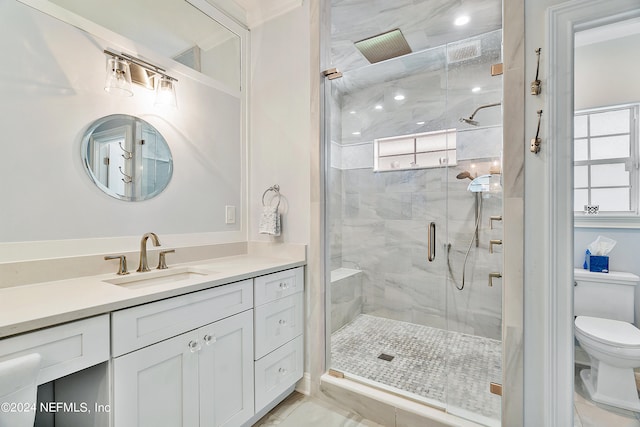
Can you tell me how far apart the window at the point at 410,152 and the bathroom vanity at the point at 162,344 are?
1.92 m

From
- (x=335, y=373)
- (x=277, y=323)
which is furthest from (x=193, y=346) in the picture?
(x=335, y=373)

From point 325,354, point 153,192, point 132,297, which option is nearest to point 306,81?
point 153,192

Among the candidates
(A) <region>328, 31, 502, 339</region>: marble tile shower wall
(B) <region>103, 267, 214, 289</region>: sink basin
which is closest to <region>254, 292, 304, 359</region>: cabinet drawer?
(B) <region>103, 267, 214, 289</region>: sink basin

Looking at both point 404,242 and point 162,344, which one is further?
point 404,242

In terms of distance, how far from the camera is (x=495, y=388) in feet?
4.94

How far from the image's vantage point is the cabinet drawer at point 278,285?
1616 mm

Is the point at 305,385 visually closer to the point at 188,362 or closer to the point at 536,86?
the point at 188,362

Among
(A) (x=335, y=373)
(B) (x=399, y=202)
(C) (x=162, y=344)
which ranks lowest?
(A) (x=335, y=373)

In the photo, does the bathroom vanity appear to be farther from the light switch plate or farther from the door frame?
the door frame

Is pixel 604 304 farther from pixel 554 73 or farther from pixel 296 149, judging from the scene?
pixel 296 149

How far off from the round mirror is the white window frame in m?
2.20

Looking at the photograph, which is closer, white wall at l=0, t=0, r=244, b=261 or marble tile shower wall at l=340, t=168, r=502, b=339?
white wall at l=0, t=0, r=244, b=261

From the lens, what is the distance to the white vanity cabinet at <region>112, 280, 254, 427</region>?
1.05 meters

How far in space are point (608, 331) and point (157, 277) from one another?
2445mm
